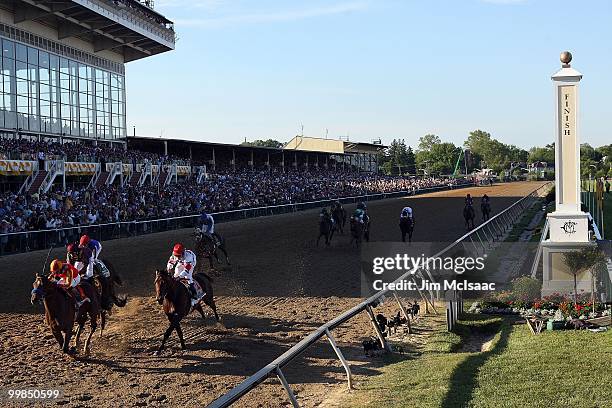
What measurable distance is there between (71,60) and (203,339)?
33.2 m

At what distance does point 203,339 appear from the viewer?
384 inches

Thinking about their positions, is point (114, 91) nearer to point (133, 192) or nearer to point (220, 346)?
point (133, 192)

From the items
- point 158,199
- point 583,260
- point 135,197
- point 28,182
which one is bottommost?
point 583,260

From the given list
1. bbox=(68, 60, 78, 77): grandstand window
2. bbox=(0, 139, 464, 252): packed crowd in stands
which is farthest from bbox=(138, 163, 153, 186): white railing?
bbox=(68, 60, 78, 77): grandstand window

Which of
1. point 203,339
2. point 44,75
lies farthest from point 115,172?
point 203,339

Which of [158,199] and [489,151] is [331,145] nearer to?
[158,199]

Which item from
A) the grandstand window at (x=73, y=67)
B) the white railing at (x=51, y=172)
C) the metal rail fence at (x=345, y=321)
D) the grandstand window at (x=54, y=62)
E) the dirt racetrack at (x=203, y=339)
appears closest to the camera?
the metal rail fence at (x=345, y=321)

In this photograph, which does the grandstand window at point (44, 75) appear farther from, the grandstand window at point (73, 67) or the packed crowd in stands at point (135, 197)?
the packed crowd in stands at point (135, 197)

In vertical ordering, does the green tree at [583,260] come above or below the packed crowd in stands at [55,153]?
below

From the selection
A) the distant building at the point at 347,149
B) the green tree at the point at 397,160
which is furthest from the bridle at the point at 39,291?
the green tree at the point at 397,160

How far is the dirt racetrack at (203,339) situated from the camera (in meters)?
7.34

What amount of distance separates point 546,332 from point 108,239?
54.4 feet

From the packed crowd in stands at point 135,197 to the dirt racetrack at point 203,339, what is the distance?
2835 mm

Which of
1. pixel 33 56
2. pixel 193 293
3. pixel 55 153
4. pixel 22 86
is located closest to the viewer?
pixel 193 293
